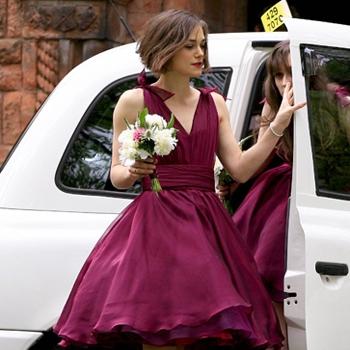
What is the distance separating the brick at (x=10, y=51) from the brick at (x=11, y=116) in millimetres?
310

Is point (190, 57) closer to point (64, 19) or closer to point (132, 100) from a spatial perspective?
point (132, 100)

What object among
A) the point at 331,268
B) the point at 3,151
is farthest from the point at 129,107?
the point at 3,151

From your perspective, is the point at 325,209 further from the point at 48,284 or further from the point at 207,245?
the point at 48,284

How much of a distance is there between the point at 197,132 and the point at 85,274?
0.62 meters

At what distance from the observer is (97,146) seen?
17.8 feet

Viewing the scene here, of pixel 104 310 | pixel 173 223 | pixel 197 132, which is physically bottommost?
pixel 104 310

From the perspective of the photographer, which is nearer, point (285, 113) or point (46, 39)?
point (285, 113)

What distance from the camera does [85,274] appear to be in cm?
455

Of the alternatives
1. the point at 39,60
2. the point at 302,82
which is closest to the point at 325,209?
the point at 302,82

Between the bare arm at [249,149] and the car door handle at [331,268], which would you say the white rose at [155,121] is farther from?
the car door handle at [331,268]

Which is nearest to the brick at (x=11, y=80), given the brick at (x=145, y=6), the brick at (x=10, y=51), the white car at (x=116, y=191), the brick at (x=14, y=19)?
the brick at (x=10, y=51)

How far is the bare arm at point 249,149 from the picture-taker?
4586 millimetres

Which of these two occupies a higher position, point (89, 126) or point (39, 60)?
point (39, 60)

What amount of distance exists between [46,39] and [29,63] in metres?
0.26
